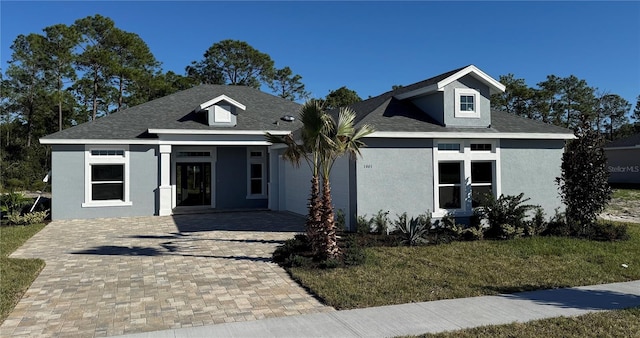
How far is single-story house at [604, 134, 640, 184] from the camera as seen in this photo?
3694cm

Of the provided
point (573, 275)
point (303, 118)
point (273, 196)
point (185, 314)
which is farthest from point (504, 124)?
point (185, 314)

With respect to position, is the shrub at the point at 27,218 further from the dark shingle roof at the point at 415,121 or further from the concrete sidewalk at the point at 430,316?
the concrete sidewalk at the point at 430,316

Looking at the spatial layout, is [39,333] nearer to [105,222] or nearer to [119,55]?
[105,222]

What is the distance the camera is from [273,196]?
20.6 meters

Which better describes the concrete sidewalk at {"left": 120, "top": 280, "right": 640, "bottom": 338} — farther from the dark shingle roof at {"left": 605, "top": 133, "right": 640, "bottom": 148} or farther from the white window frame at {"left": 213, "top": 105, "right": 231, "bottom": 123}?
the dark shingle roof at {"left": 605, "top": 133, "right": 640, "bottom": 148}

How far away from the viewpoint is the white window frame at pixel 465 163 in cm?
1377

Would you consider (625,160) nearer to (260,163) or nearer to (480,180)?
(480,180)

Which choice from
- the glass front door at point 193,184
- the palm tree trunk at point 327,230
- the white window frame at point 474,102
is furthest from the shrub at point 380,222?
the glass front door at point 193,184

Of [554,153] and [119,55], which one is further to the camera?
[119,55]

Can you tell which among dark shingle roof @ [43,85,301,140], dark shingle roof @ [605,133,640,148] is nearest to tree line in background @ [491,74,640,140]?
dark shingle roof @ [605,133,640,148]

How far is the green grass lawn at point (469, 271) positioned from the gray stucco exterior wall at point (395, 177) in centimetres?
199

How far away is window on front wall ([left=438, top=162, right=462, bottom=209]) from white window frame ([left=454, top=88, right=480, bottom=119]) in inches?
62.6

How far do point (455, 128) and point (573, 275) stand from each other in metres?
6.24

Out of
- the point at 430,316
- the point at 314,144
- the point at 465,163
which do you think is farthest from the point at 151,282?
the point at 465,163
